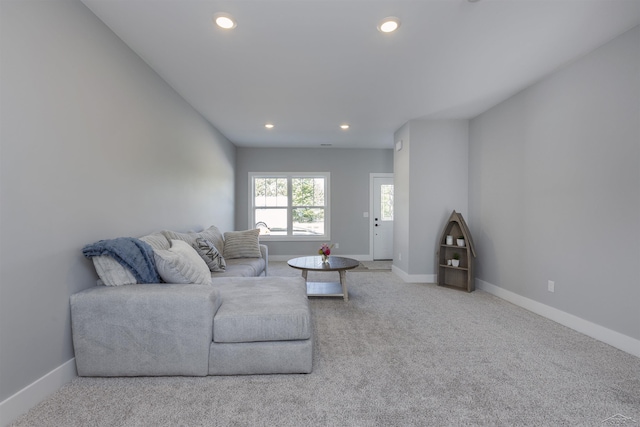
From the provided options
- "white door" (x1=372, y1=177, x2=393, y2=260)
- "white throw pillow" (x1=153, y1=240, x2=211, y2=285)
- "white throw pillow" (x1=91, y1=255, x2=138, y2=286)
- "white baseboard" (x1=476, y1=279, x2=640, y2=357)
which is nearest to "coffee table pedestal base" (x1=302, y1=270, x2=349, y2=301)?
"white throw pillow" (x1=153, y1=240, x2=211, y2=285)

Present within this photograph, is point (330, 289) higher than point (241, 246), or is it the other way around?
point (241, 246)

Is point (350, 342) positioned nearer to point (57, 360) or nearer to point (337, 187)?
point (57, 360)

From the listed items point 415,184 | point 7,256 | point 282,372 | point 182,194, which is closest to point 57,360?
point 7,256

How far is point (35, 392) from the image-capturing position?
67.7 inches

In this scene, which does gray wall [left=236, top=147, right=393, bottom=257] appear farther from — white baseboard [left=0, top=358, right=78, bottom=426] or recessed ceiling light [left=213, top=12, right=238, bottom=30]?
white baseboard [left=0, top=358, right=78, bottom=426]

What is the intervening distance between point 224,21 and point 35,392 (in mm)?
2648

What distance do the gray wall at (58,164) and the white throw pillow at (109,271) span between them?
0.45ft

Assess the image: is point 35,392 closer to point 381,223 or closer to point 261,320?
point 261,320

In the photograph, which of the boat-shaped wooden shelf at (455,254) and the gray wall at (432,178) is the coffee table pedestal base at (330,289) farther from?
the boat-shaped wooden shelf at (455,254)

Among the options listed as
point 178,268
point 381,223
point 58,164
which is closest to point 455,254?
point 381,223

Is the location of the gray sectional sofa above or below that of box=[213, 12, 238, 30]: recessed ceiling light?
below

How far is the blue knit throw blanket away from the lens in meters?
2.02

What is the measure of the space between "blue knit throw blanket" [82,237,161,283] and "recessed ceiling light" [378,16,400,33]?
243cm

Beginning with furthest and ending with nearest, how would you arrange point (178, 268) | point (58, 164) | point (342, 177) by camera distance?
point (342, 177), point (178, 268), point (58, 164)
